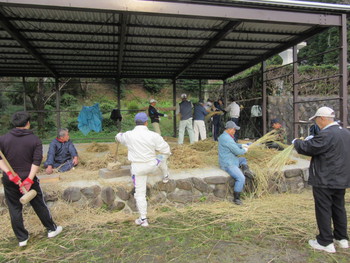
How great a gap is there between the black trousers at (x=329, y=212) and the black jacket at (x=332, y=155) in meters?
0.13

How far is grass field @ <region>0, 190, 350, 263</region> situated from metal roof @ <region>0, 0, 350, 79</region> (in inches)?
132

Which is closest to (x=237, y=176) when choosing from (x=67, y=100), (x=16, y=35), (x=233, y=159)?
(x=233, y=159)

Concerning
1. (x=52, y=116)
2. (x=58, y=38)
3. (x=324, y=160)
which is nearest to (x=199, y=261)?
(x=324, y=160)

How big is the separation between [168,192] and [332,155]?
8.37 ft

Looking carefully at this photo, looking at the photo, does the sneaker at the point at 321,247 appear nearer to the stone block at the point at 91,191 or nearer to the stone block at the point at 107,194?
the stone block at the point at 107,194

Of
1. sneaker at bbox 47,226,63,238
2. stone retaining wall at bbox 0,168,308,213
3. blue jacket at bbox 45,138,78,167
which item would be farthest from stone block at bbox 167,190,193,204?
blue jacket at bbox 45,138,78,167

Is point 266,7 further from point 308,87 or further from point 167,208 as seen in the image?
point 308,87

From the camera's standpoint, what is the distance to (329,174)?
2912mm

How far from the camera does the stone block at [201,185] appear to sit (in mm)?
4582

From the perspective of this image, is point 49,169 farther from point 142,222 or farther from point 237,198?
point 237,198

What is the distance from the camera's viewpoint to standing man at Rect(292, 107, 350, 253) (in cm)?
289

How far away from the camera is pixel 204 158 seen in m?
5.89

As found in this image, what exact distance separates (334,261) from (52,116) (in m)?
15.5

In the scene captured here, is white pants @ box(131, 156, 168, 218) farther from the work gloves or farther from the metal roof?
the metal roof
